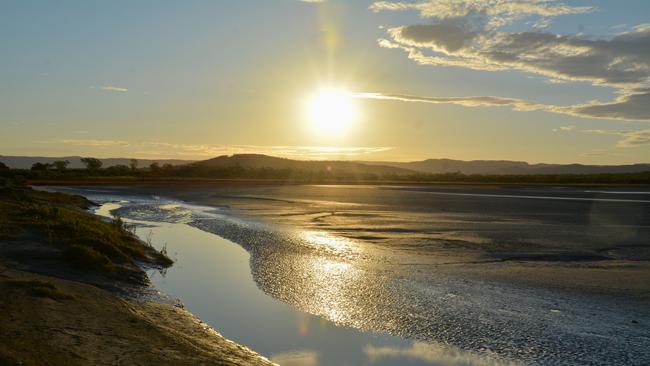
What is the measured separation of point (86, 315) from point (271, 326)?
9.05ft

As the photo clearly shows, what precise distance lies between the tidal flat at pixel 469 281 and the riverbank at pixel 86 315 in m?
0.93

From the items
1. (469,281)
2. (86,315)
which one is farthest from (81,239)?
(469,281)

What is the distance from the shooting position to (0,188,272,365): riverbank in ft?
21.0

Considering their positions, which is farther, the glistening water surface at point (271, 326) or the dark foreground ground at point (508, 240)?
the dark foreground ground at point (508, 240)

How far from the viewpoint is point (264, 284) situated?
40.2 feet

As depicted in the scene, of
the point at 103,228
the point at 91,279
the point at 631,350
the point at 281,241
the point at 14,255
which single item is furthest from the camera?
the point at 281,241

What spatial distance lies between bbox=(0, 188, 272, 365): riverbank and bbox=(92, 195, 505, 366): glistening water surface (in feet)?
Result: 1.69

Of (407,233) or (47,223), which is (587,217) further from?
(47,223)

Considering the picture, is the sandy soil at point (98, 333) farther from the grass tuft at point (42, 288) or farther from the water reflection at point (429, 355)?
the water reflection at point (429, 355)

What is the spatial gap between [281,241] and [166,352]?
38.6 feet

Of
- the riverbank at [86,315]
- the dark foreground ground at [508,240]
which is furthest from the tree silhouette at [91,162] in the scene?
the riverbank at [86,315]

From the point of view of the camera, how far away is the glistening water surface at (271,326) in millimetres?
7531

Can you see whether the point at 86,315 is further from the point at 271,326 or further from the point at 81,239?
the point at 81,239

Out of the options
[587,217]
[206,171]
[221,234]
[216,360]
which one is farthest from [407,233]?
[206,171]
